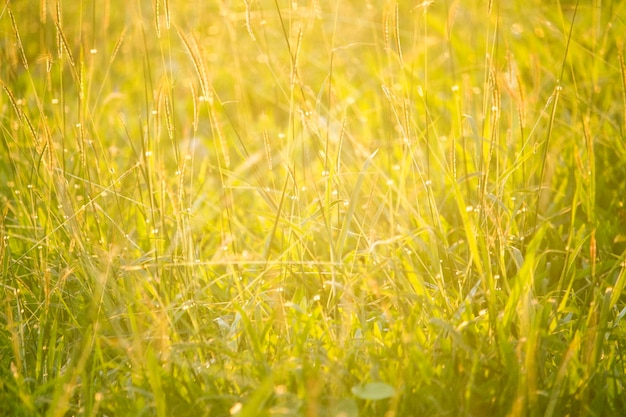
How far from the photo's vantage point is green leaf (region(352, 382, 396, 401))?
1019mm

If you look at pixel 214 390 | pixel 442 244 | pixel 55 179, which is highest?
pixel 55 179

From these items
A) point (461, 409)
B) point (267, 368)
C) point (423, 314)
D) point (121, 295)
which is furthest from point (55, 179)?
point (461, 409)

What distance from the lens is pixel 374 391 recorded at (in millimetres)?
1035

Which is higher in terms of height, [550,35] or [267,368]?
[550,35]

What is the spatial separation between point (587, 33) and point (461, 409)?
1864 millimetres

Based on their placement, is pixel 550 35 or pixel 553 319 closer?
pixel 553 319

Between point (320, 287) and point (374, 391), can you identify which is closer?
point (374, 391)

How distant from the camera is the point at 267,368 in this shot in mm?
1125

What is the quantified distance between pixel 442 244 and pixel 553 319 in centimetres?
26

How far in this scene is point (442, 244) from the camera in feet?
4.62

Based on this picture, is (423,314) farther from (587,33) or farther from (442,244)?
(587,33)

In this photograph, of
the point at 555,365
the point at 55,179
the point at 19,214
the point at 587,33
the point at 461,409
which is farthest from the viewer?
the point at 587,33

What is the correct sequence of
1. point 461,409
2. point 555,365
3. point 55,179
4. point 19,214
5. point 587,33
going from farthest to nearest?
point 587,33 < point 19,214 < point 55,179 < point 555,365 < point 461,409

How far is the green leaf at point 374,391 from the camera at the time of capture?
40.1 inches
